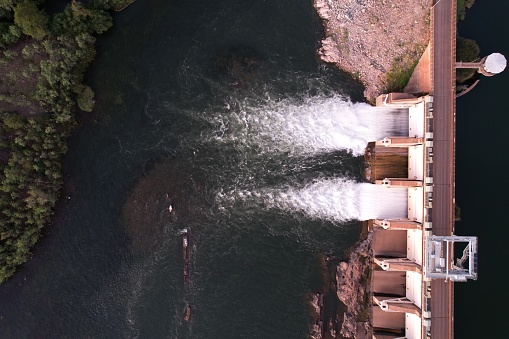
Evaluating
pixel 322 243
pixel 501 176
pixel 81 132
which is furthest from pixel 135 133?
pixel 501 176

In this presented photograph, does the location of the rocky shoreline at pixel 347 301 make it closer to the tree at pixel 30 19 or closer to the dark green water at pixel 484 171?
the dark green water at pixel 484 171

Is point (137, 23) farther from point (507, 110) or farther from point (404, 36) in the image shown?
point (507, 110)

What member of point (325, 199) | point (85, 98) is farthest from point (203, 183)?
point (85, 98)

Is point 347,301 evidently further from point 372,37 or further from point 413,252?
point 372,37

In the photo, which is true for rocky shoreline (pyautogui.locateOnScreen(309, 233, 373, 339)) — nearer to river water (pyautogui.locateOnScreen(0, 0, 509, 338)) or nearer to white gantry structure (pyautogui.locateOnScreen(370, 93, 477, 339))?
white gantry structure (pyautogui.locateOnScreen(370, 93, 477, 339))

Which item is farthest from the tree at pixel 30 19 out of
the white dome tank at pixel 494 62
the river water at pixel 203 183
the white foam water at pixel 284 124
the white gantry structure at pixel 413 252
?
the white dome tank at pixel 494 62

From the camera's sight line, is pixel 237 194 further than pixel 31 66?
Yes

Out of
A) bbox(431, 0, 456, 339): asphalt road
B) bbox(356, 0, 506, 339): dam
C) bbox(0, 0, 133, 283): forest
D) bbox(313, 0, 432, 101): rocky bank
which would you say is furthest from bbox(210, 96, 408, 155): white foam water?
bbox(0, 0, 133, 283): forest
